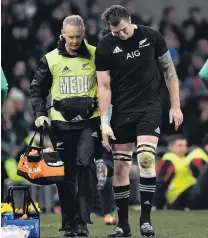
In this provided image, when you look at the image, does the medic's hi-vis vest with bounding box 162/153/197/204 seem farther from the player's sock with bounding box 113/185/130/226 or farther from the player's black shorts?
the player's black shorts

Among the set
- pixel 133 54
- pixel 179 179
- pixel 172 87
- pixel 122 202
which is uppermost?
pixel 133 54

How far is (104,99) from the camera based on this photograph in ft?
33.4

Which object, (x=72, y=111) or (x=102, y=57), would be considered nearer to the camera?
(x=102, y=57)

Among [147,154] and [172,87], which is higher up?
[172,87]

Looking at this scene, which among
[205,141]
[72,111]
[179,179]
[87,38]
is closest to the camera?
[72,111]

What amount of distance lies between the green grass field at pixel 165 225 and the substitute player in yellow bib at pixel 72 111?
1.56 feet

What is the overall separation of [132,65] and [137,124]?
552 mm

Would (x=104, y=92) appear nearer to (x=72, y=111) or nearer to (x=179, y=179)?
(x=72, y=111)

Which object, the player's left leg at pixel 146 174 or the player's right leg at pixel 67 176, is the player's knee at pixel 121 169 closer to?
the player's left leg at pixel 146 174

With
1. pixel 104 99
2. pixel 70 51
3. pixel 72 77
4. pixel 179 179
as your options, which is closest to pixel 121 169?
pixel 104 99

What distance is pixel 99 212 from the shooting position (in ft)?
48.8

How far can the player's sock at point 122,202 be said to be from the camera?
10.4 m

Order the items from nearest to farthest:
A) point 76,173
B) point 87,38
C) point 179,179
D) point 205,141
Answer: point 76,173 < point 179,179 < point 205,141 < point 87,38

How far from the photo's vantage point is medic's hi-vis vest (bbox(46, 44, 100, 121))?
10.4 meters
